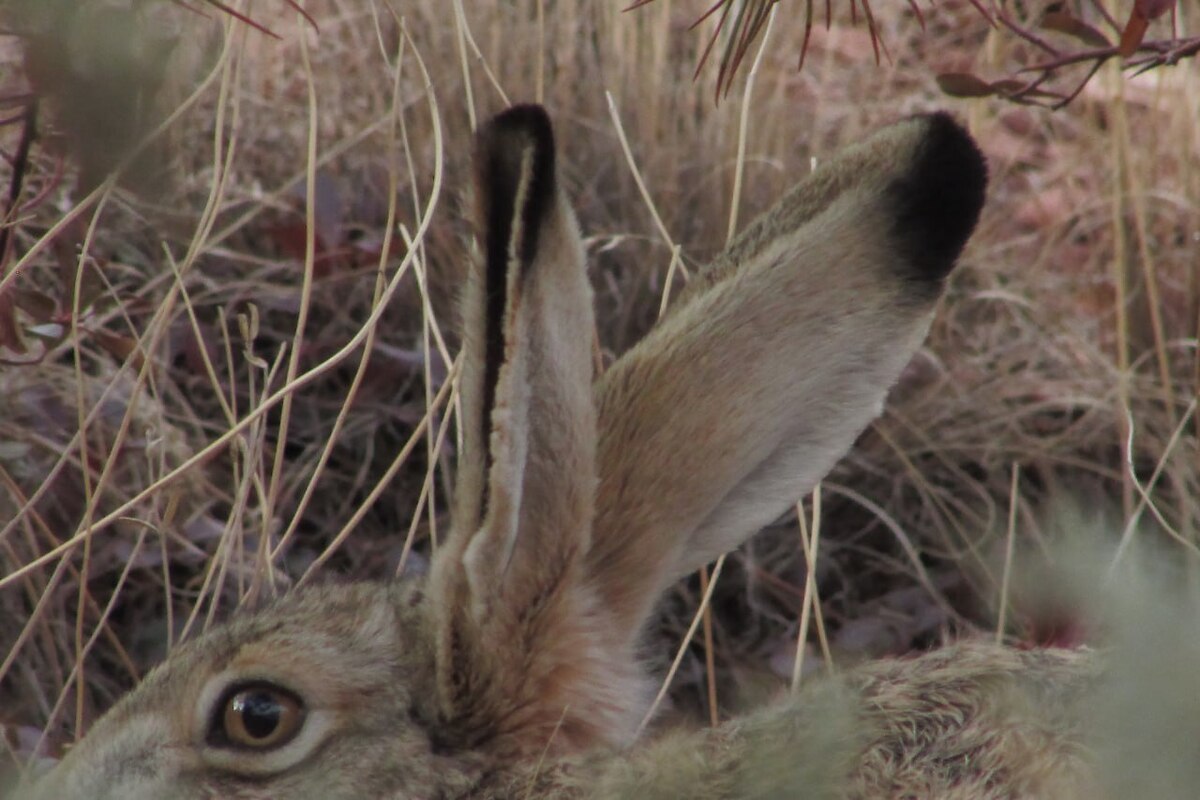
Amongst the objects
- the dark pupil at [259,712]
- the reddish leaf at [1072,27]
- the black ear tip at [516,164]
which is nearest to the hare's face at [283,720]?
the dark pupil at [259,712]

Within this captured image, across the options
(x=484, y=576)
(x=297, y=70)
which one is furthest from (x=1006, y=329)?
(x=484, y=576)

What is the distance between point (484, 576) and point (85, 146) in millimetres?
792

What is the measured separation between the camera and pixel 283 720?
98.0 inches

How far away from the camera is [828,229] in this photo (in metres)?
2.61

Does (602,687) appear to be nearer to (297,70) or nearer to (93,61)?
(93,61)

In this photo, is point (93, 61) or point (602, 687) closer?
point (93, 61)

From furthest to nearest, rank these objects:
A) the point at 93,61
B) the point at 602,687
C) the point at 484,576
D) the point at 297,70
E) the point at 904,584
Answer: the point at 297,70 < the point at 904,584 < the point at 602,687 < the point at 484,576 < the point at 93,61

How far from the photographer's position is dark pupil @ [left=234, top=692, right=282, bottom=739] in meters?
2.48

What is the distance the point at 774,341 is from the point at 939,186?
0.32 m

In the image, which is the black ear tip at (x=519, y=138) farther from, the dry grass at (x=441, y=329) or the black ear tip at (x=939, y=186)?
the dry grass at (x=441, y=329)

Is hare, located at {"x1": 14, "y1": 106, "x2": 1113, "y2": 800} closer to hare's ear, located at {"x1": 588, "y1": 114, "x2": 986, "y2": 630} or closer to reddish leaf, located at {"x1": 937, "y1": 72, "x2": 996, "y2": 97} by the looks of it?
hare's ear, located at {"x1": 588, "y1": 114, "x2": 986, "y2": 630}

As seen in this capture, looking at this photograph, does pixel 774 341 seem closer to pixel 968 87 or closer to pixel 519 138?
pixel 519 138

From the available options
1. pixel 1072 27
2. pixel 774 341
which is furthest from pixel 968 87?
pixel 774 341

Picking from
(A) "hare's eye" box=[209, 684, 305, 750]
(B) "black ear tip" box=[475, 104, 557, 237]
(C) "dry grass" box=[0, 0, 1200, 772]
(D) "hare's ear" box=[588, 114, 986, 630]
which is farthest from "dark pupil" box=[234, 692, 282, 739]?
(C) "dry grass" box=[0, 0, 1200, 772]
